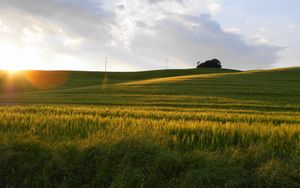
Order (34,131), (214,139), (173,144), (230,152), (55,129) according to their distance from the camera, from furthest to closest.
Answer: (55,129), (34,131), (214,139), (173,144), (230,152)

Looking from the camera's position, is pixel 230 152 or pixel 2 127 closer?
pixel 230 152

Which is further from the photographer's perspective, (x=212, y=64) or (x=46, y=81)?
(x=212, y=64)

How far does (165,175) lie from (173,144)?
4.37 feet

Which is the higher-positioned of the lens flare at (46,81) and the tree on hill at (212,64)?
the tree on hill at (212,64)

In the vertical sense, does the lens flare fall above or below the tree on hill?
below

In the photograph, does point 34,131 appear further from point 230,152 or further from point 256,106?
point 256,106

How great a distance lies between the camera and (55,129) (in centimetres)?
786

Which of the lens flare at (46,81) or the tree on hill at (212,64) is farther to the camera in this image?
the tree on hill at (212,64)

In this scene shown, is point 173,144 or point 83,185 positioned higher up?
point 173,144

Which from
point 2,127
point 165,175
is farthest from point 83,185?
point 2,127

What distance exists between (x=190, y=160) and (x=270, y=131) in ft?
9.85

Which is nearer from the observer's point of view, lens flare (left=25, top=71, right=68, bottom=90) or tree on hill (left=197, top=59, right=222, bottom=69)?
lens flare (left=25, top=71, right=68, bottom=90)

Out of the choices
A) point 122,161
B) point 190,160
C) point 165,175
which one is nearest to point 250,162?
point 190,160

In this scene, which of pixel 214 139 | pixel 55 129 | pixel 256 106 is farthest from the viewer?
pixel 256 106
